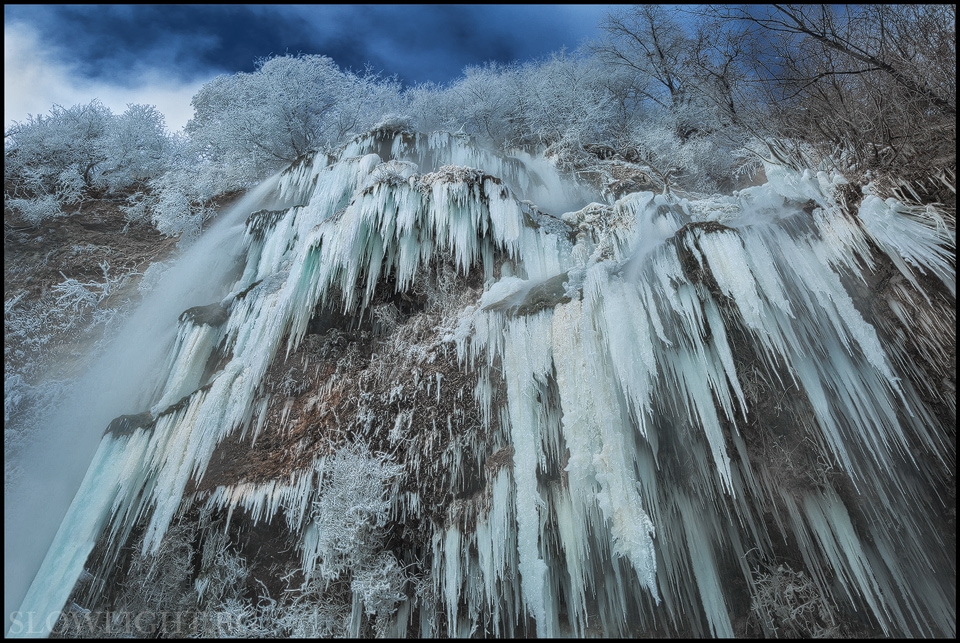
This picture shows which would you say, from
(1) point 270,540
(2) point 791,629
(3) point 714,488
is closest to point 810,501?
(3) point 714,488

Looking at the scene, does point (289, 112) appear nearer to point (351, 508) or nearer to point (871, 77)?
point (351, 508)

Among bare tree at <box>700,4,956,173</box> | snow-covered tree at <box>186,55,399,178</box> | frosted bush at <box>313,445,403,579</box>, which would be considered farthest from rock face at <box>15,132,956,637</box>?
snow-covered tree at <box>186,55,399,178</box>

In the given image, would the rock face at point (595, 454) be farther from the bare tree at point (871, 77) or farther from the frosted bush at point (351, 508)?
the bare tree at point (871, 77)

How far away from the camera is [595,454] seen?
160 inches

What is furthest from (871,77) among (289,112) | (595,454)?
(289,112)

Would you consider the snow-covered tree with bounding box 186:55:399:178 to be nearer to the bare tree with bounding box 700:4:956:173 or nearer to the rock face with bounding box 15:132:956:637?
the rock face with bounding box 15:132:956:637

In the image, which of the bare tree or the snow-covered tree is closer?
the bare tree

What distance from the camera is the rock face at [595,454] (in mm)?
3785

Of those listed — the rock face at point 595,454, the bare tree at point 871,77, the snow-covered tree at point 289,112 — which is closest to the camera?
the rock face at point 595,454

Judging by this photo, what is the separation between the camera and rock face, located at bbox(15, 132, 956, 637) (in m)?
3.79

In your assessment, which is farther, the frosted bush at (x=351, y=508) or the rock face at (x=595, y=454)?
the frosted bush at (x=351, y=508)

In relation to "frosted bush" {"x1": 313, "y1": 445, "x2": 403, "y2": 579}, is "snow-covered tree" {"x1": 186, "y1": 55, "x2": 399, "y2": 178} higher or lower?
higher

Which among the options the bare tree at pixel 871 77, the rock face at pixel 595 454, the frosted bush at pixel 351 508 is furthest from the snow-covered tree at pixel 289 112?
the bare tree at pixel 871 77

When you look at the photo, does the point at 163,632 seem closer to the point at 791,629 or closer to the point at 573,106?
the point at 791,629
